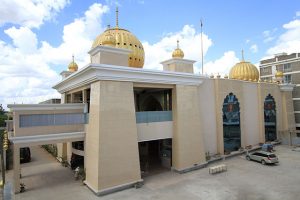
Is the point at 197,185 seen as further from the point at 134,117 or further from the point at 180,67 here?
the point at 180,67

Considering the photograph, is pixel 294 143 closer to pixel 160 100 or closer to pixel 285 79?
pixel 285 79

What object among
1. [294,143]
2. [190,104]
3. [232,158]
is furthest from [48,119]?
[294,143]

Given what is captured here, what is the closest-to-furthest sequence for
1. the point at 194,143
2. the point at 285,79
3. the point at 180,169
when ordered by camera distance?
the point at 180,169
the point at 194,143
the point at 285,79

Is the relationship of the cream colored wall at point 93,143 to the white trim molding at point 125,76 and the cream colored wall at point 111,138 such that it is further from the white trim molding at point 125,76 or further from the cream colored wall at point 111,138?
the white trim molding at point 125,76

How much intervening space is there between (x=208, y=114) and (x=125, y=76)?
35.7ft

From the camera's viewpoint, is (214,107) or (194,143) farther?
(214,107)

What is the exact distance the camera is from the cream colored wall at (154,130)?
703 inches

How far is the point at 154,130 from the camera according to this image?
18.7 m

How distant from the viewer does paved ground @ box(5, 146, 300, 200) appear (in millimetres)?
14430

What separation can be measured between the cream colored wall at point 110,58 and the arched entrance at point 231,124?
1330cm

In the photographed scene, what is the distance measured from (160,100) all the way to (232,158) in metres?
9.79

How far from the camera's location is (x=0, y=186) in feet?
49.5

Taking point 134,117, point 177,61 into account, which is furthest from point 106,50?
point 177,61

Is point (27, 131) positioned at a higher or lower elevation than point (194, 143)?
higher
